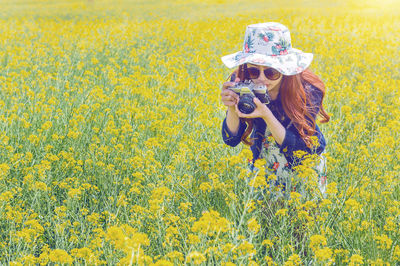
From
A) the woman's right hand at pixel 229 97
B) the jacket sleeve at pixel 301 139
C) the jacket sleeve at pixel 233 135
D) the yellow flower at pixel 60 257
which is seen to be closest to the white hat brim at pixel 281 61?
the woman's right hand at pixel 229 97

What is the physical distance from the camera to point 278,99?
2.91m

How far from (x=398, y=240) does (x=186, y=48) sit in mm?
6785

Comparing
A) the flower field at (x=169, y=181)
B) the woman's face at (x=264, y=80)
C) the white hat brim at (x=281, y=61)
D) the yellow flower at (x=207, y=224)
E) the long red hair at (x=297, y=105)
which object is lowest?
the flower field at (x=169, y=181)

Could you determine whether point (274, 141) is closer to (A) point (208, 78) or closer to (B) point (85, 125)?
(B) point (85, 125)

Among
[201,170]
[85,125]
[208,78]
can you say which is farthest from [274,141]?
[208,78]

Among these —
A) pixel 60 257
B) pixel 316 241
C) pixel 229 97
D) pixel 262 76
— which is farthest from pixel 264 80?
pixel 60 257

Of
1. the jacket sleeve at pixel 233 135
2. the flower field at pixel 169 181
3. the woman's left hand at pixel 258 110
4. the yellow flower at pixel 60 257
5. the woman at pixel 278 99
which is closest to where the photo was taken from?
the yellow flower at pixel 60 257

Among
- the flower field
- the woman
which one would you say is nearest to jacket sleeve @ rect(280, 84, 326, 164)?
the woman

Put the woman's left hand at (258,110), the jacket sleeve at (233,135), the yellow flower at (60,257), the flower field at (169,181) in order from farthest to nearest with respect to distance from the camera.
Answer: the jacket sleeve at (233,135) → the woman's left hand at (258,110) → the flower field at (169,181) → the yellow flower at (60,257)

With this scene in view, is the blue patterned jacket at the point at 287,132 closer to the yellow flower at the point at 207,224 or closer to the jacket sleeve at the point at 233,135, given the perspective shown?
the jacket sleeve at the point at 233,135

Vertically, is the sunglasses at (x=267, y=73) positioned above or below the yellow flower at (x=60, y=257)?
above

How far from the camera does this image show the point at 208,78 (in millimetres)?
5812

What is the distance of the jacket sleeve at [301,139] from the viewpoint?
2.72m

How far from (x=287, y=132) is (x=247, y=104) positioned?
1.08ft
